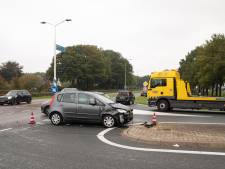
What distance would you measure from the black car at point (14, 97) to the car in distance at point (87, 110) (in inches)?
793

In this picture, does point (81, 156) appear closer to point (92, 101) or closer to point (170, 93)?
point (92, 101)

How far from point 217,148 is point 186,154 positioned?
133 centimetres

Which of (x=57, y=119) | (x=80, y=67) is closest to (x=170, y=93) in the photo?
Answer: (x=57, y=119)

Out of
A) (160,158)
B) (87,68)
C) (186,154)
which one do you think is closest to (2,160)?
(160,158)

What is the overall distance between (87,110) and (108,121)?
109 centimetres

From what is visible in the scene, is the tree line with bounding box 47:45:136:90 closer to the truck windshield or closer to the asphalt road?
the truck windshield

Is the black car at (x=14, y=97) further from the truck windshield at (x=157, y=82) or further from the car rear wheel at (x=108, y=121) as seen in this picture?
the car rear wheel at (x=108, y=121)

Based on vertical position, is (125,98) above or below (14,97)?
below

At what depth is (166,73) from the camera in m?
25.4

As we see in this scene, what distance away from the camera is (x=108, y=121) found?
14.5m

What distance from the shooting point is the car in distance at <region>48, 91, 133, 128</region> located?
14500mm

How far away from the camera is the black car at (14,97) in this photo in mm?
34000

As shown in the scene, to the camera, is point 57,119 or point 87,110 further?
point 57,119

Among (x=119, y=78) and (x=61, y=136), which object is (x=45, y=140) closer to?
(x=61, y=136)
